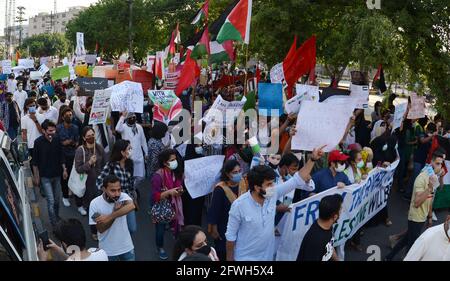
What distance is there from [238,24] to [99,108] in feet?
8.89

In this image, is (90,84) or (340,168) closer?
(340,168)

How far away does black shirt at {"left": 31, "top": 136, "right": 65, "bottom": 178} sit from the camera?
6938mm

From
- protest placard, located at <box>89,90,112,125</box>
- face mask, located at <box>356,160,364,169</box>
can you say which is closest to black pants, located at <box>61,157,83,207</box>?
protest placard, located at <box>89,90,112,125</box>

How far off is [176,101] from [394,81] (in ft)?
15.6

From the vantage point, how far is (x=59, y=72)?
13.7 metres

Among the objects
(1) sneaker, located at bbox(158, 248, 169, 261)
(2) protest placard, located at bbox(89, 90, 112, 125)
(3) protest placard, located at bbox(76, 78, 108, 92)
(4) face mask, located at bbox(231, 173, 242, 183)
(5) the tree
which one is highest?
(5) the tree

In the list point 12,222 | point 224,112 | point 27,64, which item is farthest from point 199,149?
point 27,64

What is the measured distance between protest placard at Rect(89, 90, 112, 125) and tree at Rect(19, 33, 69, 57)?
2770 inches

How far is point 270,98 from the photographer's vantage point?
7.16 meters

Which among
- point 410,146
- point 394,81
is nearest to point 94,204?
point 410,146

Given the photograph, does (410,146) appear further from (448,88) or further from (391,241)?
(391,241)

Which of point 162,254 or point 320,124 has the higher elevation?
point 320,124

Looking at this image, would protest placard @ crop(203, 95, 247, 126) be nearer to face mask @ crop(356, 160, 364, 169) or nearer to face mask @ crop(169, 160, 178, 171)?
face mask @ crop(169, 160, 178, 171)

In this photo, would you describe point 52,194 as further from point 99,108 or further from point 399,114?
point 399,114
